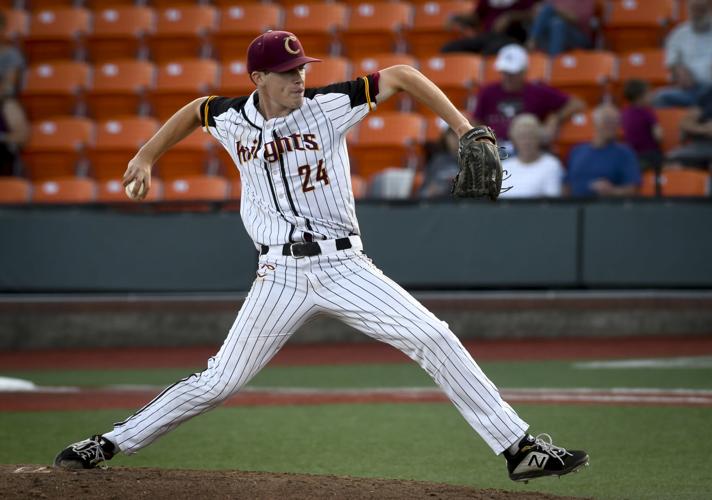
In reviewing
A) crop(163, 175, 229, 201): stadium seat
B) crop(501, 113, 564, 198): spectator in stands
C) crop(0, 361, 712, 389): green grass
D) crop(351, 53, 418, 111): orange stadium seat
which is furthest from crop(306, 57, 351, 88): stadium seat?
crop(0, 361, 712, 389): green grass

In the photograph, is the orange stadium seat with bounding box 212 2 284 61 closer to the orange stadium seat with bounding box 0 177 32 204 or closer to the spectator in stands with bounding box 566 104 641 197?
the orange stadium seat with bounding box 0 177 32 204

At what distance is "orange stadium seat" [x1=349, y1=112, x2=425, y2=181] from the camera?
1251cm

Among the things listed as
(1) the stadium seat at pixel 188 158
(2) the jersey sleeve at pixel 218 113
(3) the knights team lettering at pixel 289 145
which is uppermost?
(2) the jersey sleeve at pixel 218 113

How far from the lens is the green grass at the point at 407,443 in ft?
18.2

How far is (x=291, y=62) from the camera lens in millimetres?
4719

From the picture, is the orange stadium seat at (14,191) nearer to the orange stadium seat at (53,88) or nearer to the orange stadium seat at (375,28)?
the orange stadium seat at (53,88)

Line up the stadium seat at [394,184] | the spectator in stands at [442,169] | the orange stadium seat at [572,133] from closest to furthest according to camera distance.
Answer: the spectator in stands at [442,169], the stadium seat at [394,184], the orange stadium seat at [572,133]

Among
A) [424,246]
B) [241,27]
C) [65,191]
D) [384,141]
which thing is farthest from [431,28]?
[65,191]

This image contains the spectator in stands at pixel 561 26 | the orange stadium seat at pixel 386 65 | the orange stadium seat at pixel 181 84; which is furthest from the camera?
the orange stadium seat at pixel 181 84

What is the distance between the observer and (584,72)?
12703mm

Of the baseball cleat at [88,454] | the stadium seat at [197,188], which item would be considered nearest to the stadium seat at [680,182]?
the stadium seat at [197,188]

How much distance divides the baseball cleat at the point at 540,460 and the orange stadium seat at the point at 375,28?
32.0ft

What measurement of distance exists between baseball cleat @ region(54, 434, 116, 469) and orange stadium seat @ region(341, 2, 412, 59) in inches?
379

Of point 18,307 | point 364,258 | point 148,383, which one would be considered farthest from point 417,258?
point 364,258
